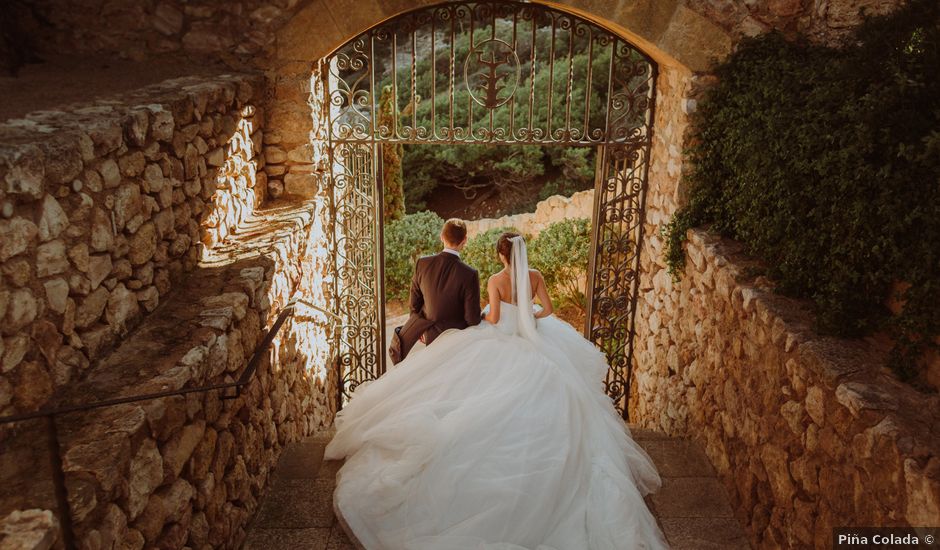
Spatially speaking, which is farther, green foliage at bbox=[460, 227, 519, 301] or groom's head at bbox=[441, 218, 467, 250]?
green foliage at bbox=[460, 227, 519, 301]

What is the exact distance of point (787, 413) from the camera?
313 centimetres

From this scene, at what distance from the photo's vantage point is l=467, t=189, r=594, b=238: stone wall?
36.5 ft

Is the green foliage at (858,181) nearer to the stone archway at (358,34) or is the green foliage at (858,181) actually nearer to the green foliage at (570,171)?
the stone archway at (358,34)

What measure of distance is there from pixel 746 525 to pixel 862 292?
4.62ft

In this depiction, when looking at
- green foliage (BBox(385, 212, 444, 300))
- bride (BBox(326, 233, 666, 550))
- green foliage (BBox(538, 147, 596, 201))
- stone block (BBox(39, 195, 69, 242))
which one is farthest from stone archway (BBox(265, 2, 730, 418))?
green foliage (BBox(538, 147, 596, 201))

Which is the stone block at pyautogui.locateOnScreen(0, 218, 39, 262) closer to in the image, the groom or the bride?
the bride

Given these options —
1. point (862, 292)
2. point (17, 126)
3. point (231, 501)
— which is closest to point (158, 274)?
point (17, 126)

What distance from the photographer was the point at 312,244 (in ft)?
17.5

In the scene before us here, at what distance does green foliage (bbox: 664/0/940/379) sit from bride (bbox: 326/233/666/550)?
4.03 ft

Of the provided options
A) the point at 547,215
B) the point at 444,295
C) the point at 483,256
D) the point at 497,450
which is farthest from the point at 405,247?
the point at 497,450

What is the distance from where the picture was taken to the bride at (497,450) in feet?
10.4

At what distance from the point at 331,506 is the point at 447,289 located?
161 cm

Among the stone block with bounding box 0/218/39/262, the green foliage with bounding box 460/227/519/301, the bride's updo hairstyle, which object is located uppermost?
the stone block with bounding box 0/218/39/262

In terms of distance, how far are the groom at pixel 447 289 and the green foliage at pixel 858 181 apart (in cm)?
174
